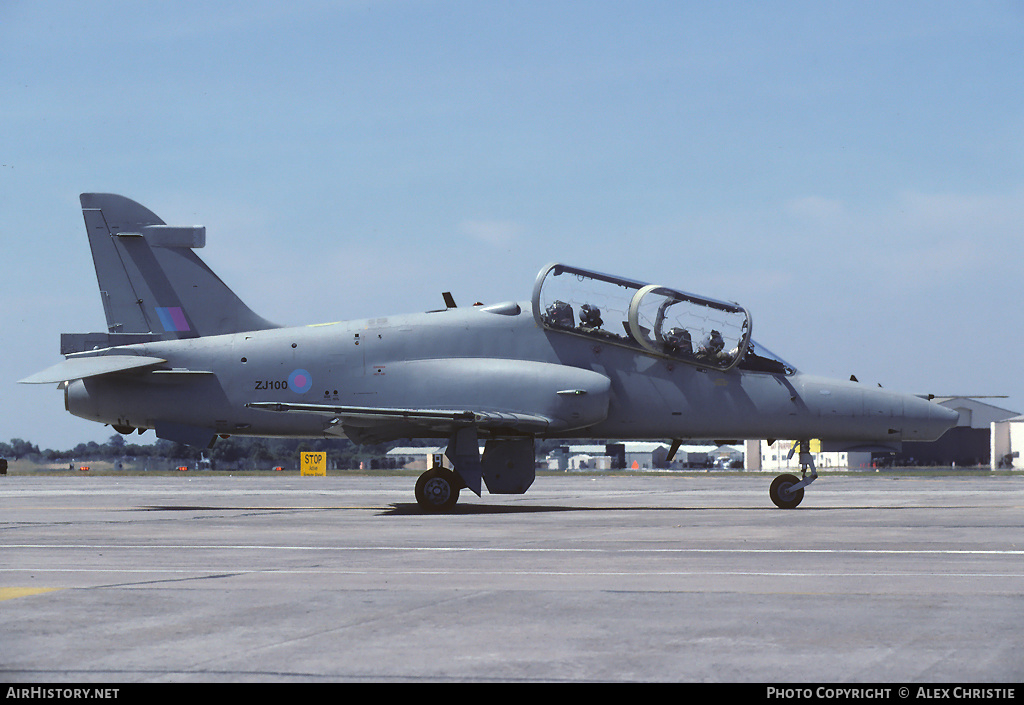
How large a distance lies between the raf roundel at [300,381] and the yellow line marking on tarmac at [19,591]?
13.2 meters

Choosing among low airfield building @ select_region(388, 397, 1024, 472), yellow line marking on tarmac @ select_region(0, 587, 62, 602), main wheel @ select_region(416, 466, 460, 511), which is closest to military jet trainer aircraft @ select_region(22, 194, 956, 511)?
main wheel @ select_region(416, 466, 460, 511)

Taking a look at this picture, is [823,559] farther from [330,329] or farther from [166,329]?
[166,329]

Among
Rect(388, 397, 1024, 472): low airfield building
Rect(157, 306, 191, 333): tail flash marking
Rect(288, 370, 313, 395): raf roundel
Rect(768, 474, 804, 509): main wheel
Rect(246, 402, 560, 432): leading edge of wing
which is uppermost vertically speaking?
Rect(157, 306, 191, 333): tail flash marking

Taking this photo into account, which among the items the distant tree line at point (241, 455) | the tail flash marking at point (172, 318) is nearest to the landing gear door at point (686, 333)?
the tail flash marking at point (172, 318)

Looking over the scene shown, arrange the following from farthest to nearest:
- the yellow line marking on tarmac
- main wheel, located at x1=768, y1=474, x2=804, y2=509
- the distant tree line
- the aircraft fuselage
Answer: the distant tree line, main wheel, located at x1=768, y1=474, x2=804, y2=509, the aircraft fuselage, the yellow line marking on tarmac

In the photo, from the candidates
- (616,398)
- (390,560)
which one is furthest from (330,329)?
(390,560)

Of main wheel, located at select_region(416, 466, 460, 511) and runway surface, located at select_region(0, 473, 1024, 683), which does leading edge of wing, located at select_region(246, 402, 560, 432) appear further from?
runway surface, located at select_region(0, 473, 1024, 683)

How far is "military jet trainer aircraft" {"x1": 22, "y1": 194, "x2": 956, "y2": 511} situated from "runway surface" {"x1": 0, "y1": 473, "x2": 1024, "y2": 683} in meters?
5.31

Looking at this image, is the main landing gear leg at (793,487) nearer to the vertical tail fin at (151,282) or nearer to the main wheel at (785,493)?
the main wheel at (785,493)

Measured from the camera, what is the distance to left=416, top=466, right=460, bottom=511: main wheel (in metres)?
21.3

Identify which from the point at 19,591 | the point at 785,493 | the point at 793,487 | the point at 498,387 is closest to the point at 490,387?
the point at 498,387

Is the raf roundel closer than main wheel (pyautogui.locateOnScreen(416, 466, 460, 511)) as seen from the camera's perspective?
No

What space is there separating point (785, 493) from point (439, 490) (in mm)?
7053

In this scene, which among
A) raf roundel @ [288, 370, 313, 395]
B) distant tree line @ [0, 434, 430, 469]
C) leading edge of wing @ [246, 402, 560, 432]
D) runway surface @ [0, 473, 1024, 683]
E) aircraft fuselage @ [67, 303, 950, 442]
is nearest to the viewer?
runway surface @ [0, 473, 1024, 683]
